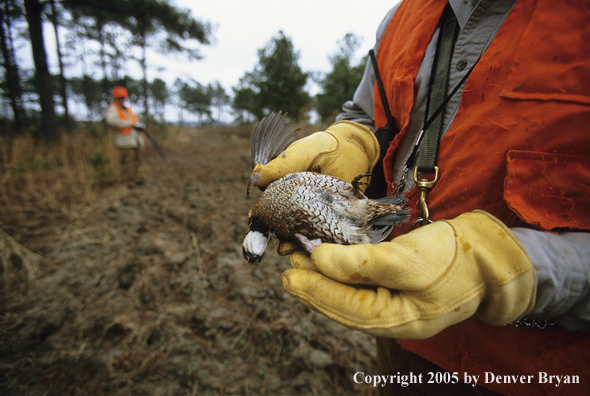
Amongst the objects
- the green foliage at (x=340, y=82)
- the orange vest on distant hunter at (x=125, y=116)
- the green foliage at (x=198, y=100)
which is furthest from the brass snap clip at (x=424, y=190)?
the green foliage at (x=198, y=100)

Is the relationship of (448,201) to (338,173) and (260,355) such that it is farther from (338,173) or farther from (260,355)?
(260,355)

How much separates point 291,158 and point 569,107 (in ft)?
3.39

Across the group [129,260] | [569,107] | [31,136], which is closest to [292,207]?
[569,107]

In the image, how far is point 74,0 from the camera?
760cm

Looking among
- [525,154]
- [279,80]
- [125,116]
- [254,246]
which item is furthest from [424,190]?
[279,80]

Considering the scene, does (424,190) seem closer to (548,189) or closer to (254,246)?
(548,189)

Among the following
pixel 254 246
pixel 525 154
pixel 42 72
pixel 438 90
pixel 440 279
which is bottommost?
pixel 254 246

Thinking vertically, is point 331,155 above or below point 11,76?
below

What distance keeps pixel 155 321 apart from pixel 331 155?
7.35 feet

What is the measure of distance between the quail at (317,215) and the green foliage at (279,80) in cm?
1190

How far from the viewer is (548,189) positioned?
0.73 m

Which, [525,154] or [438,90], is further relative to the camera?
[438,90]

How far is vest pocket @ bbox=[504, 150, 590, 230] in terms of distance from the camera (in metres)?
0.70

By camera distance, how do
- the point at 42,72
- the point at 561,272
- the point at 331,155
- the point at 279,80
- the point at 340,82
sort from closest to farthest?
the point at 561,272
the point at 331,155
the point at 42,72
the point at 279,80
the point at 340,82
